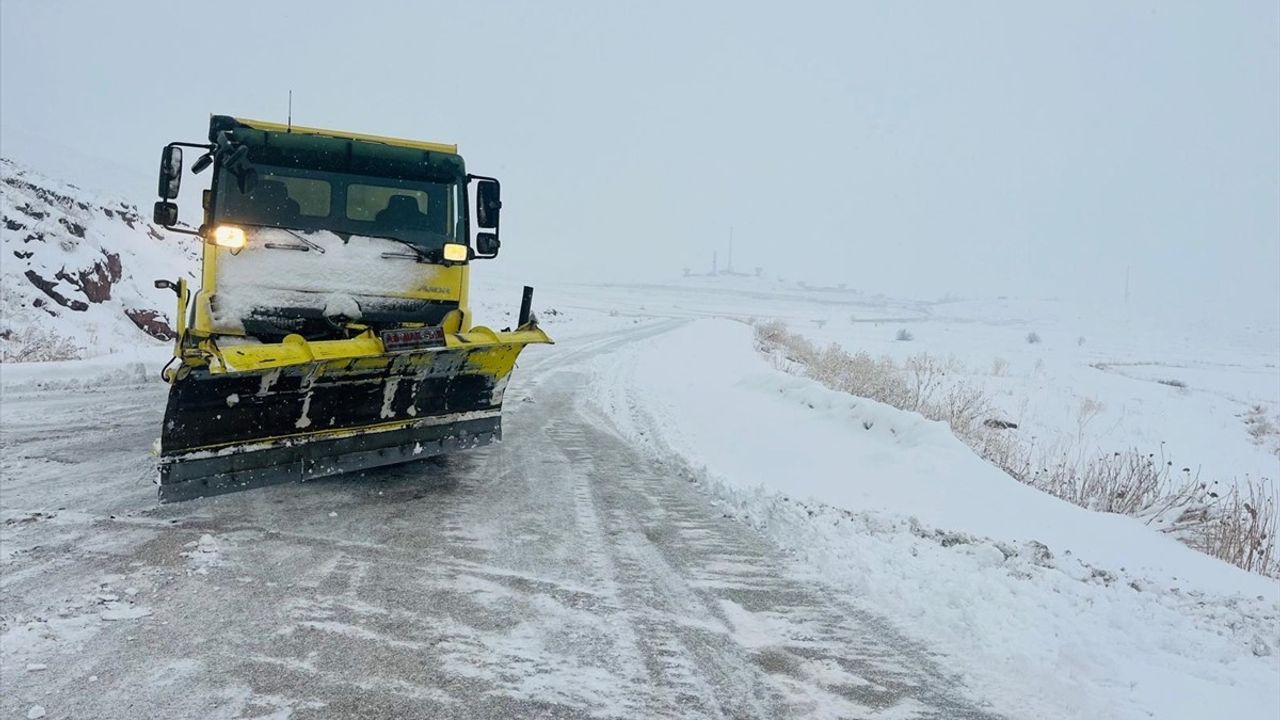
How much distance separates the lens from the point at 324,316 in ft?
18.6

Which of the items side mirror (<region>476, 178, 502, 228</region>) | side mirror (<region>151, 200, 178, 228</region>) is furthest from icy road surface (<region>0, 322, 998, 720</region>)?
side mirror (<region>476, 178, 502, 228</region>)

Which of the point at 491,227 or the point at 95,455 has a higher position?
the point at 491,227

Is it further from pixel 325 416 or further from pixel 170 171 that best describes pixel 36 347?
pixel 325 416

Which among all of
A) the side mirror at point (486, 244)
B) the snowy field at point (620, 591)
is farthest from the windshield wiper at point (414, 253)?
the snowy field at point (620, 591)

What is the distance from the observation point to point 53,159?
46344 millimetres

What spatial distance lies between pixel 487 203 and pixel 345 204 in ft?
4.00

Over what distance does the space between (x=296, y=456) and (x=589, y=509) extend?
78.3 inches

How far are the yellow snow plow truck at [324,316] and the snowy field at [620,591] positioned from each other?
17.4 inches

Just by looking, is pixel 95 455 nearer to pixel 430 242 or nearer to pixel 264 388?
pixel 264 388

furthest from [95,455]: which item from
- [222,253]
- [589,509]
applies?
[589,509]

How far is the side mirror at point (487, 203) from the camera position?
6828 mm

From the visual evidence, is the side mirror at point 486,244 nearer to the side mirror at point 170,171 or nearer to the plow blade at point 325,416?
the plow blade at point 325,416

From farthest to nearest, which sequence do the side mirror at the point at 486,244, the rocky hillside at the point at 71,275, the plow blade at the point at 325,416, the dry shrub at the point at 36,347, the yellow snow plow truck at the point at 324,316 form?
the rocky hillside at the point at 71,275 → the dry shrub at the point at 36,347 → the side mirror at the point at 486,244 → the yellow snow plow truck at the point at 324,316 → the plow blade at the point at 325,416

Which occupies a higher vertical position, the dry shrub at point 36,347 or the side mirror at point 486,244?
the side mirror at point 486,244
